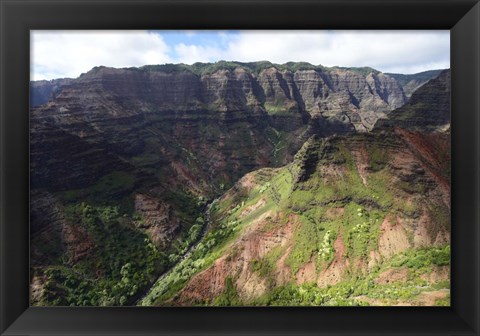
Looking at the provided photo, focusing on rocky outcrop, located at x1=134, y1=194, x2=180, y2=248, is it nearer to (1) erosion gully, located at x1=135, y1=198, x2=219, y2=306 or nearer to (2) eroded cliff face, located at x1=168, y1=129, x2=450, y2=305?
(1) erosion gully, located at x1=135, y1=198, x2=219, y2=306

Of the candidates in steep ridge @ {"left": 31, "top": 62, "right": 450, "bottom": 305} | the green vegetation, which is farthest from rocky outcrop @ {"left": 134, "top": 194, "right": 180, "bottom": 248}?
the green vegetation

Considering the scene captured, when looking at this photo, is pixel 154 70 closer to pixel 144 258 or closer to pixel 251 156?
pixel 251 156

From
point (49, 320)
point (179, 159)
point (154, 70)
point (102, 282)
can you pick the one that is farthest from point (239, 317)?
point (154, 70)
